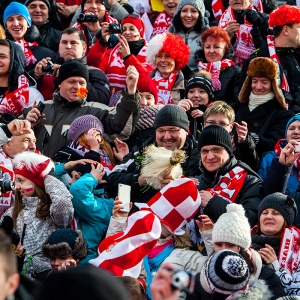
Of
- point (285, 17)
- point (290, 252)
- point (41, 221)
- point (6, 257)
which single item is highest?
point (285, 17)

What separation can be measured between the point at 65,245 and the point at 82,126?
75.7 inches

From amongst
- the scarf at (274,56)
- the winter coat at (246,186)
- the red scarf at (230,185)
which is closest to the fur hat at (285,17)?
the scarf at (274,56)

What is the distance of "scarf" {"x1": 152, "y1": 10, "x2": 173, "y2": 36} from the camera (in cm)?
1238

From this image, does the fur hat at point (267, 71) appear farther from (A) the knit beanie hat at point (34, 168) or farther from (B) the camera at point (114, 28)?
(A) the knit beanie hat at point (34, 168)

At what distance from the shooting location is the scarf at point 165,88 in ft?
33.6

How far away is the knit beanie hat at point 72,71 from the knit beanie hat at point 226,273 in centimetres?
411

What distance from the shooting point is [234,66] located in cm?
1059

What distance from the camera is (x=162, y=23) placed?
1249 cm

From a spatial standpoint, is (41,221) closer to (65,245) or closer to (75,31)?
(65,245)

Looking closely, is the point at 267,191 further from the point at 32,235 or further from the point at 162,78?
the point at 162,78

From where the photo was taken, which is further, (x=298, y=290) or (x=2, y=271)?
(x=298, y=290)

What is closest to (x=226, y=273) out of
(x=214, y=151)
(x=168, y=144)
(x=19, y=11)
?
(x=214, y=151)

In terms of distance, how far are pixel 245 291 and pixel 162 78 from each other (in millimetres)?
4789

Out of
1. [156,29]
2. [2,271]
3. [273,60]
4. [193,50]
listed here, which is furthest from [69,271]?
[156,29]
